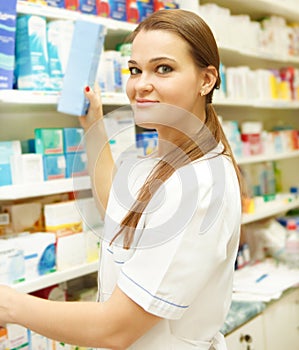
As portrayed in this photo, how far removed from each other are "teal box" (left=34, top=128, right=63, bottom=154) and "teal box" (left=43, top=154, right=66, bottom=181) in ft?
0.06

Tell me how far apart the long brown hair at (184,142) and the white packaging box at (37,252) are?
0.56m

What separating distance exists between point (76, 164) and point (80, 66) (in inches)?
13.5

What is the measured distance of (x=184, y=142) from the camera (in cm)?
112

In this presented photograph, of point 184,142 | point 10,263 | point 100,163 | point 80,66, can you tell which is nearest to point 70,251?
point 10,263

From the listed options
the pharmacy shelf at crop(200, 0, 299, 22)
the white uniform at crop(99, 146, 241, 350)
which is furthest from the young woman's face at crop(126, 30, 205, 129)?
the pharmacy shelf at crop(200, 0, 299, 22)

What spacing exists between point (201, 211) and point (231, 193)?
12 cm

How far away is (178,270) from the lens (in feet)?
3.07

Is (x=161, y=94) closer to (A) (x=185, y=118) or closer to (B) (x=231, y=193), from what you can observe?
(A) (x=185, y=118)

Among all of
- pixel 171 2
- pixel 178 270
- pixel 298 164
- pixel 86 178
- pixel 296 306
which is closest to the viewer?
pixel 178 270

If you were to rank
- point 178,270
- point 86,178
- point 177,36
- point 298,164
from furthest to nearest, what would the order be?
point 298,164 < point 86,178 < point 177,36 < point 178,270

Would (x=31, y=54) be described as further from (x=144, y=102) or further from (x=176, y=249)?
(x=176, y=249)

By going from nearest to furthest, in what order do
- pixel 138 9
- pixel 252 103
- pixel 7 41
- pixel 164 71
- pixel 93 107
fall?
pixel 164 71, pixel 7 41, pixel 93 107, pixel 138 9, pixel 252 103

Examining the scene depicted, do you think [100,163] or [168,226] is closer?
[168,226]

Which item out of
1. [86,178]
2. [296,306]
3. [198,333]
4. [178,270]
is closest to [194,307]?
[198,333]
